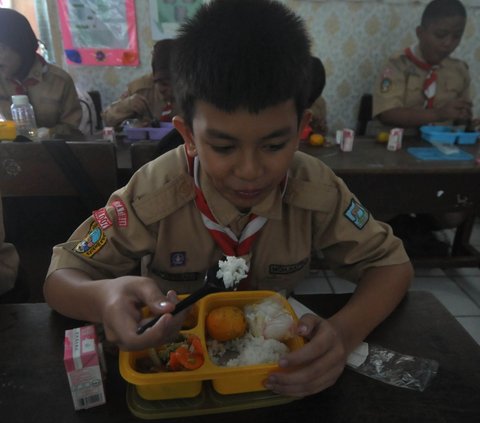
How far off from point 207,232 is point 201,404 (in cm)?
48

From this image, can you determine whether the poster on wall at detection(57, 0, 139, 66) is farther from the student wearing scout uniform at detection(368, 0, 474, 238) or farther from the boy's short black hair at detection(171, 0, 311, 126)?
the boy's short black hair at detection(171, 0, 311, 126)

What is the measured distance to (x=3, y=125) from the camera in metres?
1.71

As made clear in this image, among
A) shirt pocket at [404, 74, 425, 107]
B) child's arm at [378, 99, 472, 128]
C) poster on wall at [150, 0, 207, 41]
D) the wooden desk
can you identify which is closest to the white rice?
the wooden desk

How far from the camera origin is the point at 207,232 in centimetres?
103

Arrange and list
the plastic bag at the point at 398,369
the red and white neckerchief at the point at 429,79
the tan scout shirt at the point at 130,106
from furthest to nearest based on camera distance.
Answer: the red and white neckerchief at the point at 429,79
the tan scout shirt at the point at 130,106
the plastic bag at the point at 398,369

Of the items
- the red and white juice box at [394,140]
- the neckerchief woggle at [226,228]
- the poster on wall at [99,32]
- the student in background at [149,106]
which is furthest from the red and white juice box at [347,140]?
the poster on wall at [99,32]

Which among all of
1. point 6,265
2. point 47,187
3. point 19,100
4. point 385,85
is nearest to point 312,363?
point 6,265

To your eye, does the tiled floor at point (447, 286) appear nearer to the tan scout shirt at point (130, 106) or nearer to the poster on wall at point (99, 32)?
the tan scout shirt at point (130, 106)

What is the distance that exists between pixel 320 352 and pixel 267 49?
1.78 ft

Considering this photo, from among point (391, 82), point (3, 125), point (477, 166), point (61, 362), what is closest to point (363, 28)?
point (391, 82)

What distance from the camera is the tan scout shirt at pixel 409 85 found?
9.54 ft

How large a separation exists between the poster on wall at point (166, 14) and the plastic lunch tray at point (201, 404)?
3310 millimetres

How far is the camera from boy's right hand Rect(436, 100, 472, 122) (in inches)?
104

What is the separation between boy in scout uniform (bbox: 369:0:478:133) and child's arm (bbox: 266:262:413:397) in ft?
7.13
